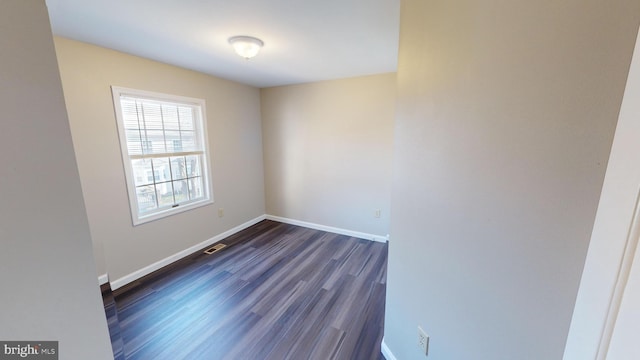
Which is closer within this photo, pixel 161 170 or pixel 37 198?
pixel 37 198

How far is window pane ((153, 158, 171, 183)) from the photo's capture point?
2.75 m

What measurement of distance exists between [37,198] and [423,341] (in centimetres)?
161

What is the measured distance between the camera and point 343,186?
3666mm

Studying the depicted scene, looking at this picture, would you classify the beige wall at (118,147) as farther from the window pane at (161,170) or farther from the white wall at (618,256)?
the white wall at (618,256)

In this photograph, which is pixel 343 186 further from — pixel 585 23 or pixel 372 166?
pixel 585 23

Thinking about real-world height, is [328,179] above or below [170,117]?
below

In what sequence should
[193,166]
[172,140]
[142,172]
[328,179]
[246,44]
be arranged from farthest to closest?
[328,179] < [193,166] < [172,140] < [142,172] < [246,44]

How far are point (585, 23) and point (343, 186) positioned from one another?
314 centimetres

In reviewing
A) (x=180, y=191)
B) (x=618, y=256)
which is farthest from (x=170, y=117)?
(x=618, y=256)

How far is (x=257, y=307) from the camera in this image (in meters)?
2.14

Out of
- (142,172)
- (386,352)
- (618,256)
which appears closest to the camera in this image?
(618,256)

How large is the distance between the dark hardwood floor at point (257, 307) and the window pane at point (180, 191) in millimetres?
761

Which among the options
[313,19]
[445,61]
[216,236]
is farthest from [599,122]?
[216,236]

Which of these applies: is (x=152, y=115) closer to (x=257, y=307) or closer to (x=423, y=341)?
(x=257, y=307)
